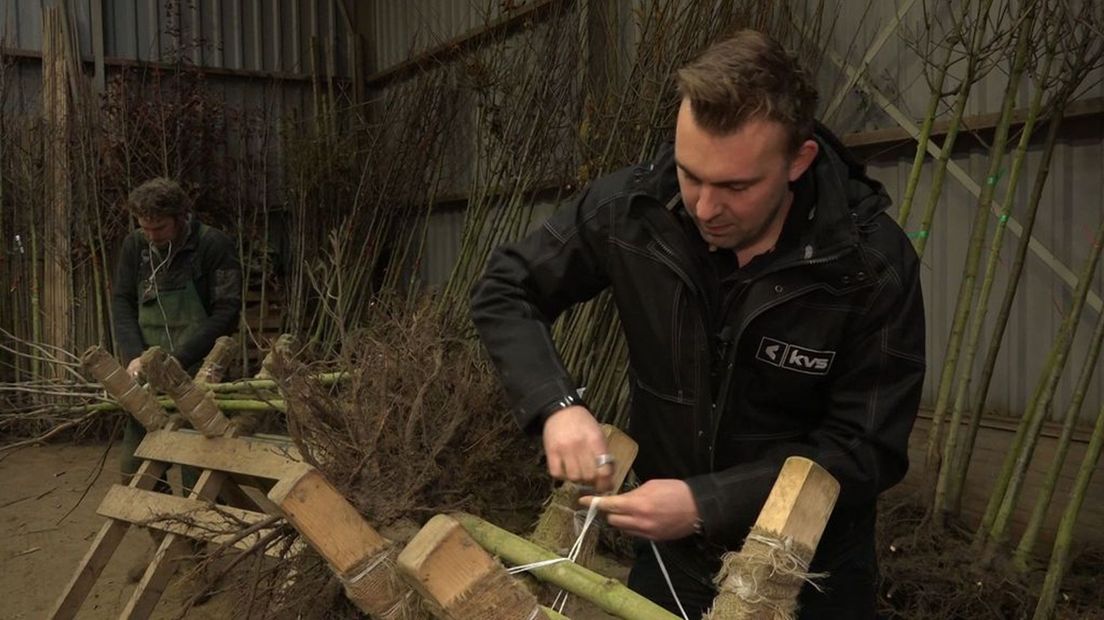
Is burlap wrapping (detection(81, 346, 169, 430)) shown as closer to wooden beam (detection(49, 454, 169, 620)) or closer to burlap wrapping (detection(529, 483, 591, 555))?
wooden beam (detection(49, 454, 169, 620))

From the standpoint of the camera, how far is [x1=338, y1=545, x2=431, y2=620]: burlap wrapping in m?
1.34

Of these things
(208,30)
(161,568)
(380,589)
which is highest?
(208,30)

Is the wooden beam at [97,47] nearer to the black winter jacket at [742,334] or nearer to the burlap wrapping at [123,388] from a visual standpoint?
the burlap wrapping at [123,388]

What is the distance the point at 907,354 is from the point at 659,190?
49cm

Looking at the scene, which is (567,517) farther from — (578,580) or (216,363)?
(216,363)

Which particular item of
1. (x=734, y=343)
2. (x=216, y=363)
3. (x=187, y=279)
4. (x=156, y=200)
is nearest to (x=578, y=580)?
(x=734, y=343)

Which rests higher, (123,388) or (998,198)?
(998,198)

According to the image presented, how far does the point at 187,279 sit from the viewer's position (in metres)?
4.26

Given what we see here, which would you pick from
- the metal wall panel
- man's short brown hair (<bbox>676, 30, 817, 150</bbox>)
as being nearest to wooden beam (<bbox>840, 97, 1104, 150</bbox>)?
man's short brown hair (<bbox>676, 30, 817, 150</bbox>)

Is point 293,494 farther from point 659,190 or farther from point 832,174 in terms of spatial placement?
point 832,174

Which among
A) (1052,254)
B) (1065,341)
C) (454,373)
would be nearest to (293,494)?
(454,373)

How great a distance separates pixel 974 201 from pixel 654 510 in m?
3.02

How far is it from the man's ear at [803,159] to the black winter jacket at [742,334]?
0.05 metres

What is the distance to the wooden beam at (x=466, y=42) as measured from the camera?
6018 mm
